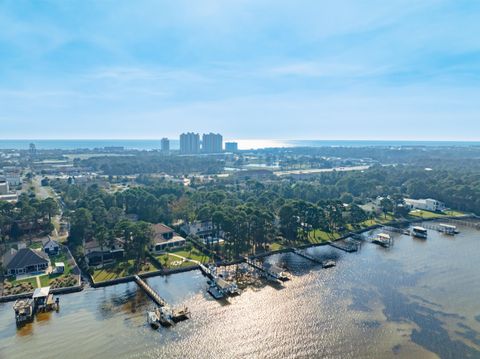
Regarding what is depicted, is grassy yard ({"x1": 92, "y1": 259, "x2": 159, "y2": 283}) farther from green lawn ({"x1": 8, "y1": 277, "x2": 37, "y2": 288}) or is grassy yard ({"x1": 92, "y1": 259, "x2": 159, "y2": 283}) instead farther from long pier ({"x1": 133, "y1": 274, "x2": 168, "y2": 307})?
green lawn ({"x1": 8, "y1": 277, "x2": 37, "y2": 288})

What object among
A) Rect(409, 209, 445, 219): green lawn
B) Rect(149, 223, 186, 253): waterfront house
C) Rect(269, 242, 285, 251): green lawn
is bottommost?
Rect(269, 242, 285, 251): green lawn

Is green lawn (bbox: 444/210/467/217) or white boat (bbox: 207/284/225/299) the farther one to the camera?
green lawn (bbox: 444/210/467/217)

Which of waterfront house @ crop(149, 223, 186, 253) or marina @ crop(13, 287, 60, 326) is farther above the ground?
waterfront house @ crop(149, 223, 186, 253)

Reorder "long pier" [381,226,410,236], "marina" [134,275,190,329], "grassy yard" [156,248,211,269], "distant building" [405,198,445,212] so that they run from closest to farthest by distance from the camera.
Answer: "marina" [134,275,190,329], "grassy yard" [156,248,211,269], "long pier" [381,226,410,236], "distant building" [405,198,445,212]

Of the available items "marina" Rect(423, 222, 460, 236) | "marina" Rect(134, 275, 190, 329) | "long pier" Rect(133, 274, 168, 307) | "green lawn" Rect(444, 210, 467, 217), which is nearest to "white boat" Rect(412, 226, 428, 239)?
"marina" Rect(423, 222, 460, 236)

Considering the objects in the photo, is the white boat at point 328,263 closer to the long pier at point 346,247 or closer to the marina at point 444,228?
Answer: the long pier at point 346,247

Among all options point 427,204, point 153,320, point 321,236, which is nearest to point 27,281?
point 153,320

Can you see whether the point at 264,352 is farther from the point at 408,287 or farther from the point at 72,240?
the point at 72,240
